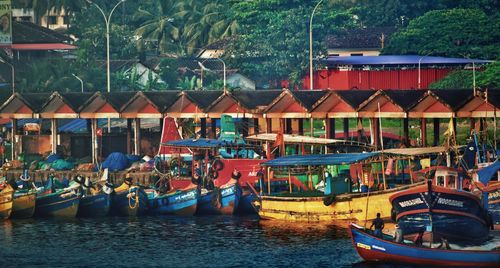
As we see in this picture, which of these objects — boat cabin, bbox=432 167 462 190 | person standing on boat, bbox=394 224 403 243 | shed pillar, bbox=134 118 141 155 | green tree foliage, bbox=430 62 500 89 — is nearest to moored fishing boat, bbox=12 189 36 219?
shed pillar, bbox=134 118 141 155

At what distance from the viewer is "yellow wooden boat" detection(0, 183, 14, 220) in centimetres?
8675

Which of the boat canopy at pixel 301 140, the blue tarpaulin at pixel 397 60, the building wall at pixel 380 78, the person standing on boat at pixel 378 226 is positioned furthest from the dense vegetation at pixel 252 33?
the person standing on boat at pixel 378 226

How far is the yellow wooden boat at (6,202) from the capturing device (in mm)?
86750

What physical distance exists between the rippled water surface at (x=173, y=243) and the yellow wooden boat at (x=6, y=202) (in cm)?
83

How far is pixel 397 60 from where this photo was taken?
136 m

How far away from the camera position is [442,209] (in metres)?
64.3

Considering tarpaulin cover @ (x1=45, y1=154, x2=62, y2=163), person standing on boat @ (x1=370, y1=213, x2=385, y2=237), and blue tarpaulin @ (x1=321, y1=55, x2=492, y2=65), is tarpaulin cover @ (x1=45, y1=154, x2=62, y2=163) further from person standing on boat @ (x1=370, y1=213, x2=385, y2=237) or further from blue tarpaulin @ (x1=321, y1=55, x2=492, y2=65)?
person standing on boat @ (x1=370, y1=213, x2=385, y2=237)

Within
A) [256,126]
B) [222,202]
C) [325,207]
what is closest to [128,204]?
[222,202]

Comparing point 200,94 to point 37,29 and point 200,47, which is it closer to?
point 37,29

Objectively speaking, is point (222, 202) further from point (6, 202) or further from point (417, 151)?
point (6, 202)

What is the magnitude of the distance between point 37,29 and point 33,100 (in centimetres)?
4747

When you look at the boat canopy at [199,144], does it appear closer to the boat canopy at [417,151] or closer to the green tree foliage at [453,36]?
the boat canopy at [417,151]

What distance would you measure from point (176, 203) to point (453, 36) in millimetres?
63656

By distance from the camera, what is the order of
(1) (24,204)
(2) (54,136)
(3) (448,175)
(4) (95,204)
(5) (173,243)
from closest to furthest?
(3) (448,175) → (5) (173,243) → (1) (24,204) → (4) (95,204) → (2) (54,136)
